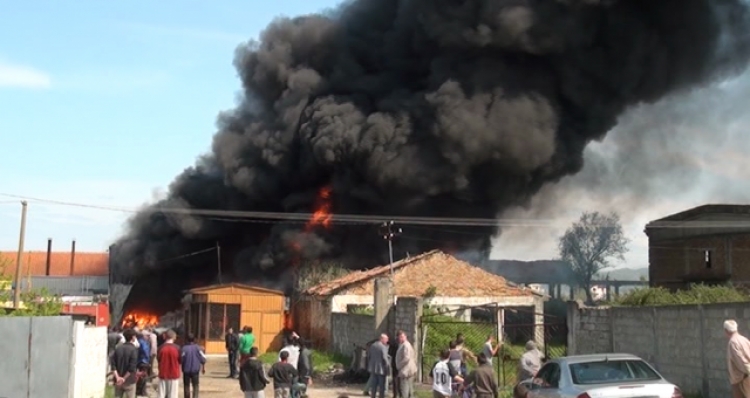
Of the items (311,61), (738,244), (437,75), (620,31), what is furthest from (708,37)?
(311,61)

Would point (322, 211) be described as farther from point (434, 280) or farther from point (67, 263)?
point (67, 263)

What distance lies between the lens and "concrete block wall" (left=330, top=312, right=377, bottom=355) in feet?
100

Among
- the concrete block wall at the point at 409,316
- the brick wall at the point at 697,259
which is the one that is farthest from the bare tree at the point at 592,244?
the concrete block wall at the point at 409,316

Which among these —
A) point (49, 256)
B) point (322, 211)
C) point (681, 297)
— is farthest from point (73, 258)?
point (681, 297)

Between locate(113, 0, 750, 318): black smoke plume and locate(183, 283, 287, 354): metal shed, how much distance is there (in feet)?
20.3

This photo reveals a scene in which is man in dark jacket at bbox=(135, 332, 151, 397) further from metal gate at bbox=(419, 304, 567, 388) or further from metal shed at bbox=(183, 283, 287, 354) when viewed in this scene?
metal shed at bbox=(183, 283, 287, 354)

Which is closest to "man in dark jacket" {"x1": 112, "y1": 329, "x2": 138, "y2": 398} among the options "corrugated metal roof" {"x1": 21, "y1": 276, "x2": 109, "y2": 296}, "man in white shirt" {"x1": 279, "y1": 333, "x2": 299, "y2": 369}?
"man in white shirt" {"x1": 279, "y1": 333, "x2": 299, "y2": 369}

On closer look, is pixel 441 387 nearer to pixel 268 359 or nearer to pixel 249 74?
pixel 268 359

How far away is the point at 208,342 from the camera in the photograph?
3888 centimetres

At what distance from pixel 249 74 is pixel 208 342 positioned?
20171 millimetres

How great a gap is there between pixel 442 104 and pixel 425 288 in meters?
9.26

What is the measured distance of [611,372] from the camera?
13.2 metres

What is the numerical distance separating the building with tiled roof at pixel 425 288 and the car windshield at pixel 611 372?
22.3m

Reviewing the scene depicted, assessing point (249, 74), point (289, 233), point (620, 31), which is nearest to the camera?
point (620, 31)
